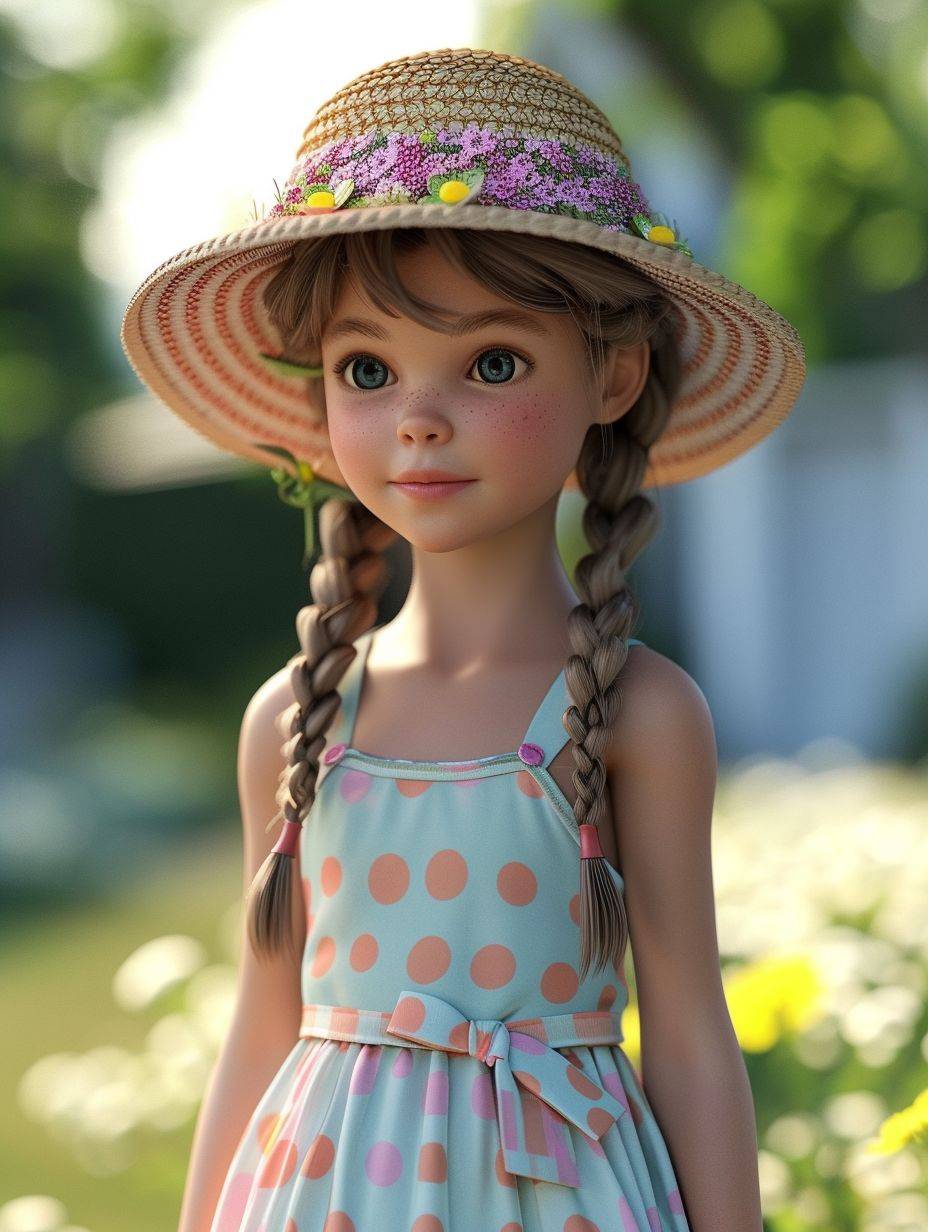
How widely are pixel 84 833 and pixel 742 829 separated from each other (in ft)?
19.6

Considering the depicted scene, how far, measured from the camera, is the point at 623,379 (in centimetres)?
205

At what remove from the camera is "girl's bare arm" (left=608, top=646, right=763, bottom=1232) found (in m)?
1.87

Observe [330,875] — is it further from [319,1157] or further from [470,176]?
[470,176]

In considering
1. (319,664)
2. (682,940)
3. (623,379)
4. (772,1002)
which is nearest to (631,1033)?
(772,1002)

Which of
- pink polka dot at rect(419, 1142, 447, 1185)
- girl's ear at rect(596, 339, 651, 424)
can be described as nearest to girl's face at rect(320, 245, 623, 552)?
girl's ear at rect(596, 339, 651, 424)

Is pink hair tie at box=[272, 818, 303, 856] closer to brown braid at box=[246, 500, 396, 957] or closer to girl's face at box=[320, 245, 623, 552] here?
brown braid at box=[246, 500, 396, 957]

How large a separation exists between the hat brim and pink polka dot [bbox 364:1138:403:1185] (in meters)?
1.01

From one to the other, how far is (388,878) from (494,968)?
0.18 m

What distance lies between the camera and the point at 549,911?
1.86 meters

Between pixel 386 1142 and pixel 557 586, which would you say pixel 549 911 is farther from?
pixel 557 586

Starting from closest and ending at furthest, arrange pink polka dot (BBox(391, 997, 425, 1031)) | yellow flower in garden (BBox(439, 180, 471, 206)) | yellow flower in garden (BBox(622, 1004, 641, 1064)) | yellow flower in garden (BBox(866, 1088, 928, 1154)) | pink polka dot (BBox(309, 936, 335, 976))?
yellow flower in garden (BBox(439, 180, 471, 206)), pink polka dot (BBox(391, 997, 425, 1031)), pink polka dot (BBox(309, 936, 335, 976)), yellow flower in garden (BBox(866, 1088, 928, 1154)), yellow flower in garden (BBox(622, 1004, 641, 1064))

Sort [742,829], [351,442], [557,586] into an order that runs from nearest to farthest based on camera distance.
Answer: [351,442]
[557,586]
[742,829]

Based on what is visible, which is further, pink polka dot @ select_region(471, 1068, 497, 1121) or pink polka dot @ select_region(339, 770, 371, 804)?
pink polka dot @ select_region(339, 770, 371, 804)

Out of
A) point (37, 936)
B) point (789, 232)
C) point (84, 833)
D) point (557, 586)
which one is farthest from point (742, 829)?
point (84, 833)
